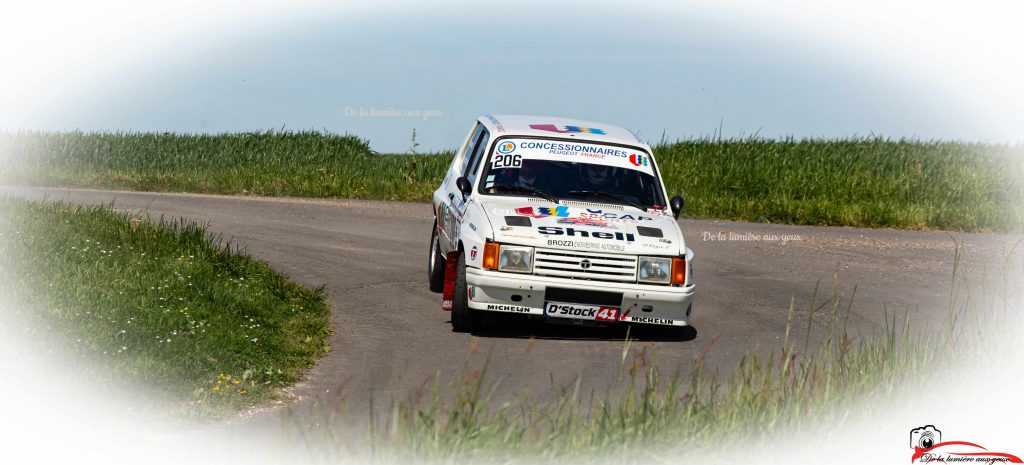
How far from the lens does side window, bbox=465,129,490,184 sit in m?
13.1

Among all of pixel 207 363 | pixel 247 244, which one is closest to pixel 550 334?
pixel 207 363

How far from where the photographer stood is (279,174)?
2845cm

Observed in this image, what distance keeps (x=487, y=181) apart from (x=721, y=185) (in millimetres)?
16320

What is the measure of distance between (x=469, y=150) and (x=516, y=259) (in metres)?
3.39

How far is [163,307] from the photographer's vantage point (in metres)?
10.6

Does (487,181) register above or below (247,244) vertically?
above

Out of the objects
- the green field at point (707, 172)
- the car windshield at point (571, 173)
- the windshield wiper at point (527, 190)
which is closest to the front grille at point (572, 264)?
the windshield wiper at point (527, 190)

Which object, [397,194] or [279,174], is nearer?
[397,194]

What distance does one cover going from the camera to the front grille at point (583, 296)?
1114 cm

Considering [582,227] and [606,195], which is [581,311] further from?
[606,195]

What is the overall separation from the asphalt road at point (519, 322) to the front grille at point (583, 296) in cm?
42

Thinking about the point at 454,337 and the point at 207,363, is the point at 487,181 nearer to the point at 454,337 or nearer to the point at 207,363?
the point at 454,337

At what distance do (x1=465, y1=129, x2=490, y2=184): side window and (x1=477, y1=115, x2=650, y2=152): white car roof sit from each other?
0.11 meters

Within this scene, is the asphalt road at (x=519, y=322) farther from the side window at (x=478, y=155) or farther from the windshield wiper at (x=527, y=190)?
the side window at (x=478, y=155)
